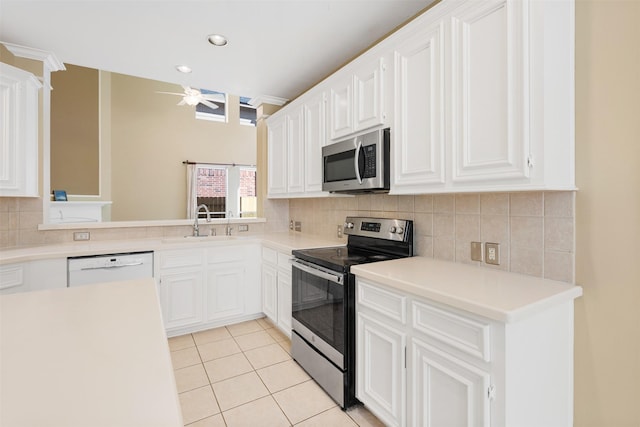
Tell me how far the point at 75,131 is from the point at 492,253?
6704 mm

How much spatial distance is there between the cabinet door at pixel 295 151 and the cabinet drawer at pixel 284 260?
65 cm

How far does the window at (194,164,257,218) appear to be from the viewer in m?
6.97

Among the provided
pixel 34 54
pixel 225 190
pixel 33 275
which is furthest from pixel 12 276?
pixel 225 190

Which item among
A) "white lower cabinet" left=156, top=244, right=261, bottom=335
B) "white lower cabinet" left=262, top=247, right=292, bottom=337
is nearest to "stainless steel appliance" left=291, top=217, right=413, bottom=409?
"white lower cabinet" left=262, top=247, right=292, bottom=337

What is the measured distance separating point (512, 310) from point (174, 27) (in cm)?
271

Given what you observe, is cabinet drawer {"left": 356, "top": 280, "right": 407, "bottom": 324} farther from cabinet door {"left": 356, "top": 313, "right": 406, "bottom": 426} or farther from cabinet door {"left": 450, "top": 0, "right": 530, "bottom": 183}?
cabinet door {"left": 450, "top": 0, "right": 530, "bottom": 183}

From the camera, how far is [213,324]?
3.11 metres

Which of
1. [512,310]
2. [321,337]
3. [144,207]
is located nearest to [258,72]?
[321,337]

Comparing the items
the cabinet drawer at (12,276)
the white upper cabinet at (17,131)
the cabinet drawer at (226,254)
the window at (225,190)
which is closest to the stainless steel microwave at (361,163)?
the cabinet drawer at (226,254)

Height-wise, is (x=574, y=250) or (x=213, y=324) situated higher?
(x=574, y=250)

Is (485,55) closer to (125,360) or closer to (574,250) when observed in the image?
(574,250)

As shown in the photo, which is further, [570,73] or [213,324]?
[213,324]

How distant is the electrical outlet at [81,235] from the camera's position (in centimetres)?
293

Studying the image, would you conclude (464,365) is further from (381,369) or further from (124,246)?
(124,246)
